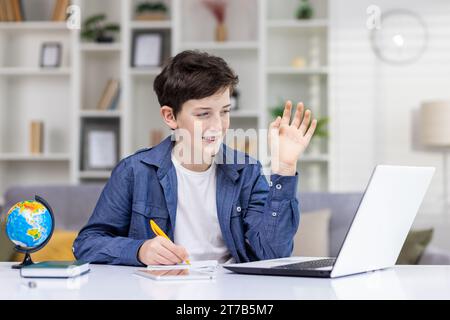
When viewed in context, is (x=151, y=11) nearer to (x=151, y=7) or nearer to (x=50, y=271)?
(x=151, y=7)

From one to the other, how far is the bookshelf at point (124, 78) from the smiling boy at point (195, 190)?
10.1 feet

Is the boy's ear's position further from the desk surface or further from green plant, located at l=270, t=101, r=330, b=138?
green plant, located at l=270, t=101, r=330, b=138

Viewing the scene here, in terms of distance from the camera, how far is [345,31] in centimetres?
511

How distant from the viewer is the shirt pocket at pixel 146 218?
185 centimetres

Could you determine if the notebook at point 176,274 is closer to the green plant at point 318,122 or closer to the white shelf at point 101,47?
the green plant at point 318,122

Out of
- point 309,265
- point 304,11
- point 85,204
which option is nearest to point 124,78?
point 304,11

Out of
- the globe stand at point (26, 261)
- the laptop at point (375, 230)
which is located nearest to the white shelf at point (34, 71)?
the globe stand at point (26, 261)

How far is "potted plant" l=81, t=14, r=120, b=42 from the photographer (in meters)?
5.09

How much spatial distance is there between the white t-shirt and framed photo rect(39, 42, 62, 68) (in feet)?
11.3

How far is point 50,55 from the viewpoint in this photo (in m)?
5.20

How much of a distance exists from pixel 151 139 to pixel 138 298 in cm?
409

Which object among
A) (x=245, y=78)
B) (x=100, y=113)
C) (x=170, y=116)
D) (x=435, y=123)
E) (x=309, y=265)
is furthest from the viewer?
(x=245, y=78)

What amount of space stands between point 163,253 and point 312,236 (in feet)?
6.18

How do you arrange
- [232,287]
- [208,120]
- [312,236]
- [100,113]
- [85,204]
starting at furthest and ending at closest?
[100,113] < [85,204] < [312,236] < [208,120] < [232,287]
